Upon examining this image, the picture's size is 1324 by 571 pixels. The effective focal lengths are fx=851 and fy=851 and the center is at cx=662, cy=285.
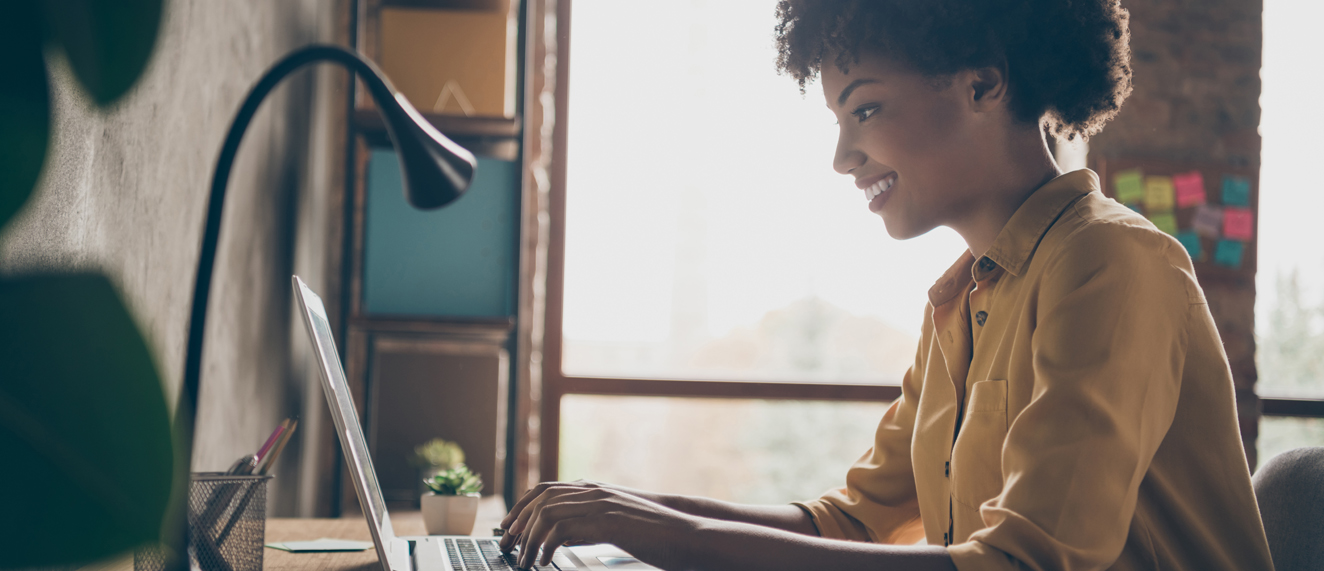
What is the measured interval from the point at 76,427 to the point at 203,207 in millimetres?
522

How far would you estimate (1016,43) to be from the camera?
99 cm

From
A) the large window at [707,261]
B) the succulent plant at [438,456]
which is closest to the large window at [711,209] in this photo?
the large window at [707,261]

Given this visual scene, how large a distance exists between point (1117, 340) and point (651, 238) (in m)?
1.99

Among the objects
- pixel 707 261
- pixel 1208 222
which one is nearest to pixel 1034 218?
pixel 707 261

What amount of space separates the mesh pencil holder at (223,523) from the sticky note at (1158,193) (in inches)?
110

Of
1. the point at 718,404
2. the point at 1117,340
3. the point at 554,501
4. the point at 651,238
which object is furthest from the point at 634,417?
the point at 1117,340

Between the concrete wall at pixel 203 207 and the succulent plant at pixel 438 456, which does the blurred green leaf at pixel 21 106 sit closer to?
the concrete wall at pixel 203 207

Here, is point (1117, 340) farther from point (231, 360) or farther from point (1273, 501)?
point (231, 360)

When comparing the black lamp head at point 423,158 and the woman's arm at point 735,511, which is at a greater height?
the black lamp head at point 423,158

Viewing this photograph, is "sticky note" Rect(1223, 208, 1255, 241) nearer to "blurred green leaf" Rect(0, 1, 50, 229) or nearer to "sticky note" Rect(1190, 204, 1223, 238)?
"sticky note" Rect(1190, 204, 1223, 238)

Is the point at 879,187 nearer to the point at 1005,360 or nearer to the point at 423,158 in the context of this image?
the point at 1005,360

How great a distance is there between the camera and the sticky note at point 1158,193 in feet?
9.07

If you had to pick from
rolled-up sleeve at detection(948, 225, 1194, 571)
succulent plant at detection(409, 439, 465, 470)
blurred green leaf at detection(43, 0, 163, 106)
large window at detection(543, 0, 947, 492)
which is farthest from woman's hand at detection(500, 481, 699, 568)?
large window at detection(543, 0, 947, 492)

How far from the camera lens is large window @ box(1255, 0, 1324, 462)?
9.39ft
